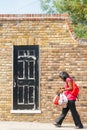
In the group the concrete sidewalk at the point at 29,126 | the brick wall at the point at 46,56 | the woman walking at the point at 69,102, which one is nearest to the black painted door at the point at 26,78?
the brick wall at the point at 46,56

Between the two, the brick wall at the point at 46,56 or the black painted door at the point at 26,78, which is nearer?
the brick wall at the point at 46,56

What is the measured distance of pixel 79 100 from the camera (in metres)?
15.6

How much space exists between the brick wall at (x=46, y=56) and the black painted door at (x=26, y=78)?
14 cm

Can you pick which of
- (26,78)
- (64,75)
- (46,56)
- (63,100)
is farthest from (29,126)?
(46,56)

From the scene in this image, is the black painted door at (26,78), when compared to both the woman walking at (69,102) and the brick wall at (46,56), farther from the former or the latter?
the woman walking at (69,102)

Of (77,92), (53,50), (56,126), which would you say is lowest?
(56,126)

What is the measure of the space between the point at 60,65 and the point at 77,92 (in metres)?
1.42

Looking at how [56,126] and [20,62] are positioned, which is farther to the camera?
[20,62]

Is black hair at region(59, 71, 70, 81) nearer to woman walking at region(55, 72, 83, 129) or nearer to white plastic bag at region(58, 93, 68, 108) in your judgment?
woman walking at region(55, 72, 83, 129)

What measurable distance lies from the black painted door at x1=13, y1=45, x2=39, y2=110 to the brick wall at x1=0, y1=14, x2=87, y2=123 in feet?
0.47

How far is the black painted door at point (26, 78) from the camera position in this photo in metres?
15.8

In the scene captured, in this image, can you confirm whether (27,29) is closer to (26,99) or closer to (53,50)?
(53,50)

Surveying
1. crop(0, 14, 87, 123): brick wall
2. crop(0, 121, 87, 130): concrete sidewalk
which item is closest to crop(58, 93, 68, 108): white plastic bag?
crop(0, 121, 87, 130): concrete sidewalk

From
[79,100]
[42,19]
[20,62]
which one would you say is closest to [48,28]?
[42,19]
